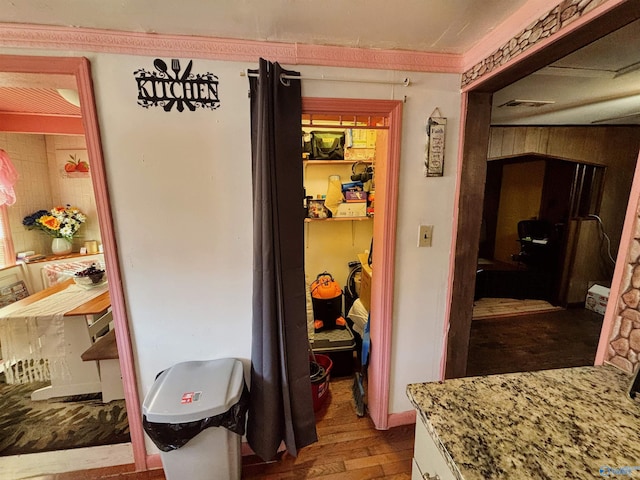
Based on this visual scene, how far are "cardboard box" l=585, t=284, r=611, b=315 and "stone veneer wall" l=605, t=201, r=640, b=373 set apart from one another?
3.41 metres

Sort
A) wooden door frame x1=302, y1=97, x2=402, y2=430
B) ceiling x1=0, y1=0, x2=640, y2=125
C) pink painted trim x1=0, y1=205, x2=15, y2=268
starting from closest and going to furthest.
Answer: ceiling x1=0, y1=0, x2=640, y2=125
wooden door frame x1=302, y1=97, x2=402, y2=430
pink painted trim x1=0, y1=205, x2=15, y2=268

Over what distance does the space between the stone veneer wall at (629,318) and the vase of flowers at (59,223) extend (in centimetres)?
445

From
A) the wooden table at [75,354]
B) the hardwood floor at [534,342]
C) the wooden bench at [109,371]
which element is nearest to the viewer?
the wooden bench at [109,371]

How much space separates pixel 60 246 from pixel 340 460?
3.67 m

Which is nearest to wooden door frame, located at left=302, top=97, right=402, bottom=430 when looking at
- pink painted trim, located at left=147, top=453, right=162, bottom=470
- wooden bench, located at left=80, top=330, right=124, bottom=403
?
pink painted trim, located at left=147, top=453, right=162, bottom=470

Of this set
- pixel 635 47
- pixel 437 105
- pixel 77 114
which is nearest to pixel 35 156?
pixel 77 114

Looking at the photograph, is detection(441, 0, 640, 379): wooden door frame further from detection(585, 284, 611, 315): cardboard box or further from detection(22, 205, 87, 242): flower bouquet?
detection(22, 205, 87, 242): flower bouquet

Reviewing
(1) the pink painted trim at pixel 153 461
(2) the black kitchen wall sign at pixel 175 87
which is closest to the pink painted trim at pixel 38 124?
(2) the black kitchen wall sign at pixel 175 87

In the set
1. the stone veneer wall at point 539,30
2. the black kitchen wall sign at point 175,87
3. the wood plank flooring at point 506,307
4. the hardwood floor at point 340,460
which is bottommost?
the hardwood floor at point 340,460

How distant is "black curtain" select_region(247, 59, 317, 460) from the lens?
1.34m

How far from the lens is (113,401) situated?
6.88 feet

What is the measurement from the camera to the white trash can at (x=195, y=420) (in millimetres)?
1209

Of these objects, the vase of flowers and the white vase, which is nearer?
the vase of flowers

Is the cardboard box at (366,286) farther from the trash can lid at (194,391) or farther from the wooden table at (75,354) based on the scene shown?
the wooden table at (75,354)
